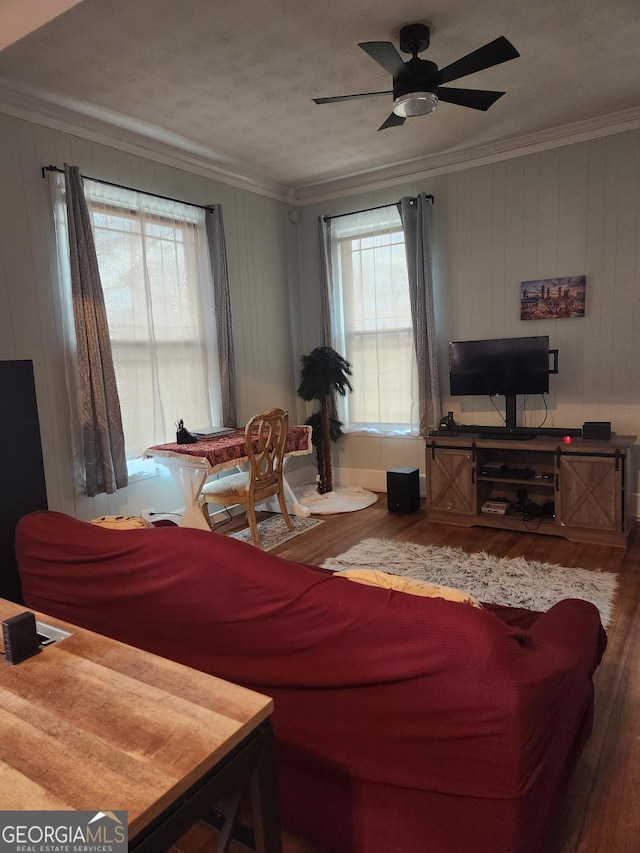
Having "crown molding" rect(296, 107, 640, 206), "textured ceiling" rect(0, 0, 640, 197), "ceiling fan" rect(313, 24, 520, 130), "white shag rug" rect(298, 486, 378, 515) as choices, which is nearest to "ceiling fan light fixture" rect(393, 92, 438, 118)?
"ceiling fan" rect(313, 24, 520, 130)

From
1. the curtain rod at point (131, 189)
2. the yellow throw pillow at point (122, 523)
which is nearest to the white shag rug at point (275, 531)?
the yellow throw pillow at point (122, 523)

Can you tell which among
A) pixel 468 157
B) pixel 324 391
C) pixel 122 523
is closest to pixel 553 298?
pixel 468 157

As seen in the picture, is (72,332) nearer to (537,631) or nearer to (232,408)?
(232,408)

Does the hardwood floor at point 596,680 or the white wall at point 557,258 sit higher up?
the white wall at point 557,258

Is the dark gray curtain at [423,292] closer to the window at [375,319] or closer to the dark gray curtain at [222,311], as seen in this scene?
the window at [375,319]

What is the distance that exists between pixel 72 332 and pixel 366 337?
273cm

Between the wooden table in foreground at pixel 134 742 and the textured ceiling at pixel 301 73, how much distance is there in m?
2.65

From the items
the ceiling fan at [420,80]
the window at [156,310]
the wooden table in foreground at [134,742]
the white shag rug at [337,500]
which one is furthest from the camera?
the white shag rug at [337,500]

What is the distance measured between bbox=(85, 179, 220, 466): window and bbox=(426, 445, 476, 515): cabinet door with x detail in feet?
6.19

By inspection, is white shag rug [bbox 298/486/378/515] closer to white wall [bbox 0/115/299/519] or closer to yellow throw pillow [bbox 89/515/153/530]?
white wall [bbox 0/115/299/519]

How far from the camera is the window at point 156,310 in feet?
12.8

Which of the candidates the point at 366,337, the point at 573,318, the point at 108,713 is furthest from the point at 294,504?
the point at 108,713

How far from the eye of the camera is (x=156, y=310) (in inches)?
166

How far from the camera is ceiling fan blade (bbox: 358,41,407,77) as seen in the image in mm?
2344
